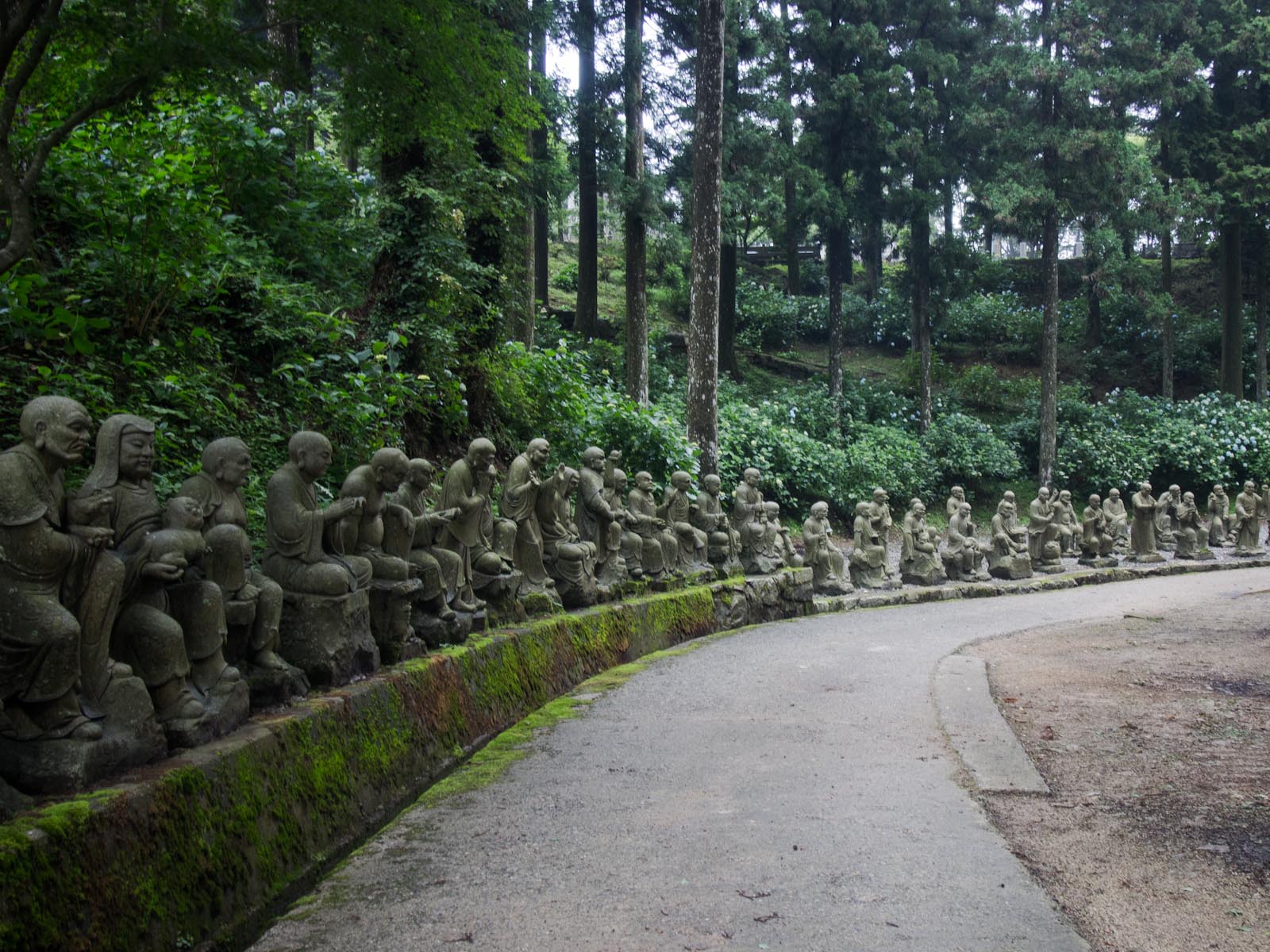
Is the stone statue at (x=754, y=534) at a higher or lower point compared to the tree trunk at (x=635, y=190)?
lower

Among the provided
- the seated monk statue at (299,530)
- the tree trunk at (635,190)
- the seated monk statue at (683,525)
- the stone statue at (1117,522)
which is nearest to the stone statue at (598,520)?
the seated monk statue at (683,525)

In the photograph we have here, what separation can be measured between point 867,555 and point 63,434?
1331 centimetres

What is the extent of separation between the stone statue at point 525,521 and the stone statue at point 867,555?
7601 millimetres

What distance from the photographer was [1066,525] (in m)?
20.5

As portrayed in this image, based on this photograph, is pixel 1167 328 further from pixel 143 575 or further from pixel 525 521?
pixel 143 575

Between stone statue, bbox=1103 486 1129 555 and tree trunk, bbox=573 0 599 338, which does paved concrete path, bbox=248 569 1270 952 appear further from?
tree trunk, bbox=573 0 599 338

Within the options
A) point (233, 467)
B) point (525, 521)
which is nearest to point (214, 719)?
point (233, 467)

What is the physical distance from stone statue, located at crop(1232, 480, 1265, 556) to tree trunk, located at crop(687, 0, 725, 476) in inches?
499

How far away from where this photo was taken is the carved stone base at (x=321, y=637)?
5.77 m

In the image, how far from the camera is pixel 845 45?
2753 centimetres

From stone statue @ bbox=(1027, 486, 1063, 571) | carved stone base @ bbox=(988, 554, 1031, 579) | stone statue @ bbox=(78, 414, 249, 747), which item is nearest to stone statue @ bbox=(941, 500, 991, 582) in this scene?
carved stone base @ bbox=(988, 554, 1031, 579)

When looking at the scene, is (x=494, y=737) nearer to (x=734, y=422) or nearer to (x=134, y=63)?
(x=134, y=63)

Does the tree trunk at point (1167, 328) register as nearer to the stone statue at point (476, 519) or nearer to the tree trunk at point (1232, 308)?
the tree trunk at point (1232, 308)

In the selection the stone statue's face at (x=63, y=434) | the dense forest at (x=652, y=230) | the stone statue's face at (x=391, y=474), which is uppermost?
the dense forest at (x=652, y=230)
